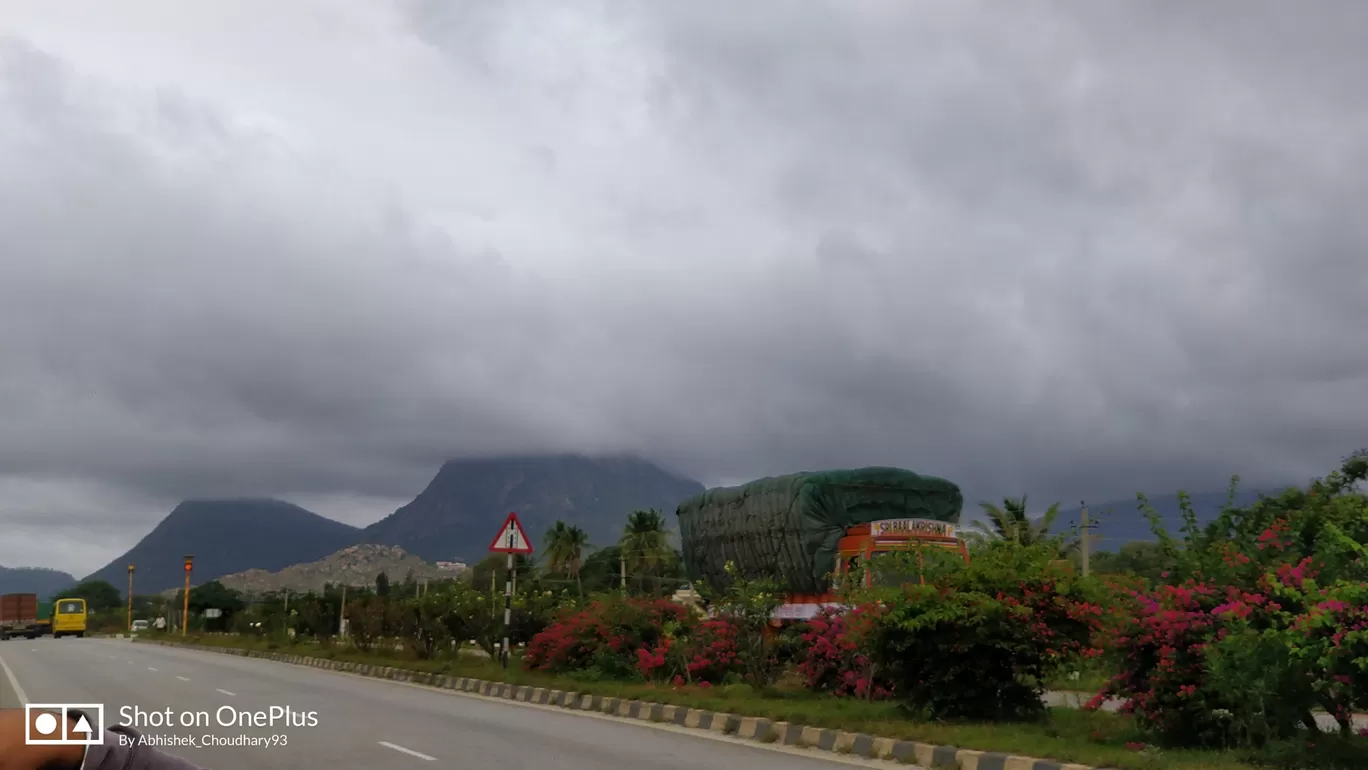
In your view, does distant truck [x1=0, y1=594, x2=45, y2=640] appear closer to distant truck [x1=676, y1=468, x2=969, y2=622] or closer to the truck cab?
distant truck [x1=676, y1=468, x2=969, y2=622]

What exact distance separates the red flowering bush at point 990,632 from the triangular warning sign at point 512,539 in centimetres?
1028

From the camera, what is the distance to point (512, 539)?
23.1 meters

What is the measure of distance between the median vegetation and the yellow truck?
221 feet

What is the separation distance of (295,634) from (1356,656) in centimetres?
4119

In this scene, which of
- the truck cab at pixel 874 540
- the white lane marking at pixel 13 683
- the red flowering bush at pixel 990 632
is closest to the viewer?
the red flowering bush at pixel 990 632

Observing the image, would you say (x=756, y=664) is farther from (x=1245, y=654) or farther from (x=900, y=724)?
(x=1245, y=654)

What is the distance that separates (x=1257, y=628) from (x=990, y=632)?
147 inches

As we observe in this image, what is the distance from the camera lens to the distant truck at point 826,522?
24219 mm

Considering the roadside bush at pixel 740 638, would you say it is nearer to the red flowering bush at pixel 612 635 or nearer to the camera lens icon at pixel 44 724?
the red flowering bush at pixel 612 635

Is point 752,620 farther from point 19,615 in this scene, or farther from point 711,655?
point 19,615

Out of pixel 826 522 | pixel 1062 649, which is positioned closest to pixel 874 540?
pixel 826 522

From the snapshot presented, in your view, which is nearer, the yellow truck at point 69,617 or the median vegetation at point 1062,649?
the median vegetation at point 1062,649

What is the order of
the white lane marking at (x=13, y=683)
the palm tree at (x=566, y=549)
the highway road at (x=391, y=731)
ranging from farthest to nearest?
the palm tree at (x=566, y=549) < the white lane marking at (x=13, y=683) < the highway road at (x=391, y=731)

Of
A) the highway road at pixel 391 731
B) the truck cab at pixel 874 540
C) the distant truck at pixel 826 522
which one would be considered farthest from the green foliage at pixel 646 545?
the highway road at pixel 391 731
